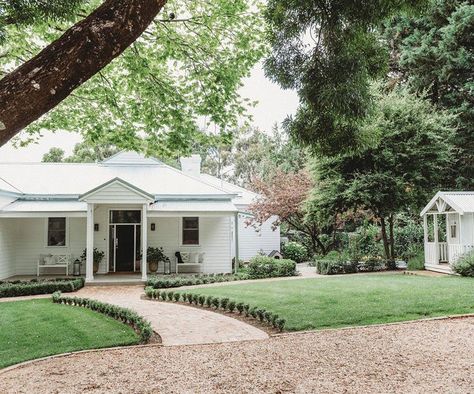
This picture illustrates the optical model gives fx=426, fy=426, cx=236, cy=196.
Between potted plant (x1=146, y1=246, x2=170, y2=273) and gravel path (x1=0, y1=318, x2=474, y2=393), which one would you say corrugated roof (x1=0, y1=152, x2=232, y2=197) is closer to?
potted plant (x1=146, y1=246, x2=170, y2=273)

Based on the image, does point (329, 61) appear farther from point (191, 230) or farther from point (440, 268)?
point (191, 230)

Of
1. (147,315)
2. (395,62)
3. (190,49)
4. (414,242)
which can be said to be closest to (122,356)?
(147,315)

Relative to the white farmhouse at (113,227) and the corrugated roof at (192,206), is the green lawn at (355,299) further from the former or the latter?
the white farmhouse at (113,227)

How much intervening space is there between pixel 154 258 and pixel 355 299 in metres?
10.2

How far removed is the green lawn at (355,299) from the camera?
880 centimetres

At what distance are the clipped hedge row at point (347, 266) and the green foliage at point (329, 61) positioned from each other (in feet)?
42.2

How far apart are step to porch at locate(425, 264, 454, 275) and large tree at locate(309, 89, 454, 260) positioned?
2.74 metres

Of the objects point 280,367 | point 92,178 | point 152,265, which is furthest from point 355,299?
point 92,178

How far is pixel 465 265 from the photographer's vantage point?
15.2 meters

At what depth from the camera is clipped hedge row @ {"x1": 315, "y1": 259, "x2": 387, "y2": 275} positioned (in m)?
18.2

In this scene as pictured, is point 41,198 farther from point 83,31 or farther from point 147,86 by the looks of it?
point 83,31

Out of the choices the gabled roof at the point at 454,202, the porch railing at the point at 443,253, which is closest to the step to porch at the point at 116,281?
the gabled roof at the point at 454,202

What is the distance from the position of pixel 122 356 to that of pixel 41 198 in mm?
14159

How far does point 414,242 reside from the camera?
23906mm
